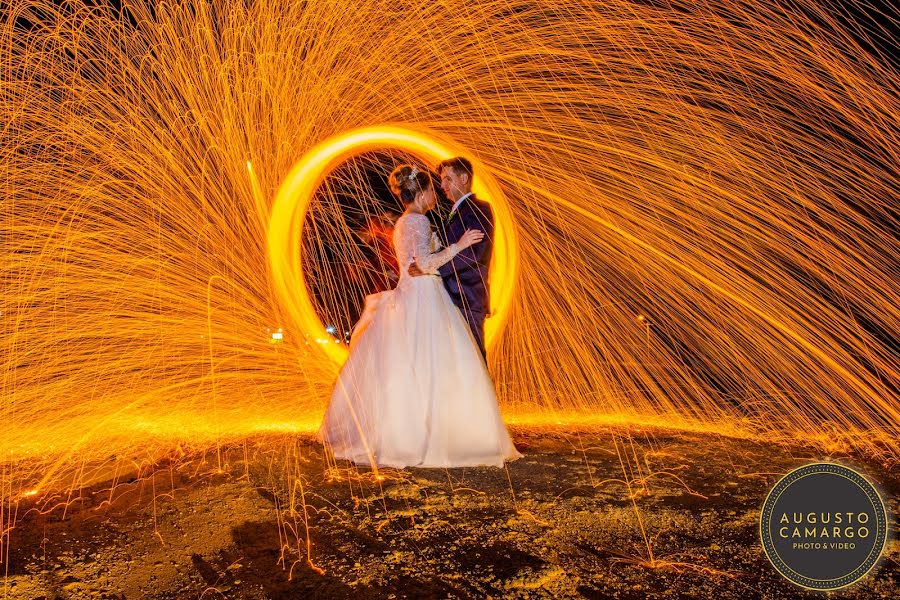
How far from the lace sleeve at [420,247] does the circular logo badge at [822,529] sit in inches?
111

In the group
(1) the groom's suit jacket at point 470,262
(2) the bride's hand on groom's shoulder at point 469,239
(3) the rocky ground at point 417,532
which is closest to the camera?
(3) the rocky ground at point 417,532

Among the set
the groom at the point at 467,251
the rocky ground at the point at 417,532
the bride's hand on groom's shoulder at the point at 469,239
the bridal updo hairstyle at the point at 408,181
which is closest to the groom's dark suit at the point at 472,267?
the groom at the point at 467,251

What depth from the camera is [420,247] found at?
5.07m

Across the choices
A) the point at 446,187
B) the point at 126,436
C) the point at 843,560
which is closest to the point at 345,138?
the point at 446,187

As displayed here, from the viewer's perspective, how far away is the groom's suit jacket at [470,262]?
5238 mm

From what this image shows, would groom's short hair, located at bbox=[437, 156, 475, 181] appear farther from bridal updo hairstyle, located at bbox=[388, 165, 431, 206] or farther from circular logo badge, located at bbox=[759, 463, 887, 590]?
circular logo badge, located at bbox=[759, 463, 887, 590]

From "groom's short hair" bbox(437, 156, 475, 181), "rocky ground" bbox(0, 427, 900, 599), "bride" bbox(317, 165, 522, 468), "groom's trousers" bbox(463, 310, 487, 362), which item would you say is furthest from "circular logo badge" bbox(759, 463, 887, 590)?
"groom's short hair" bbox(437, 156, 475, 181)

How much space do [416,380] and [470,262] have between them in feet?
3.77

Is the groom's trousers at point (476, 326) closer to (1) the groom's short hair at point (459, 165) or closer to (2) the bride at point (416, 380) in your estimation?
(2) the bride at point (416, 380)

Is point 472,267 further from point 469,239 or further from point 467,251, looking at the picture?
point 469,239

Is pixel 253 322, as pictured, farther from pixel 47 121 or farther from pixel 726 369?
pixel 726 369

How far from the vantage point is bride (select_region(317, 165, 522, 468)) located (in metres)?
4.70

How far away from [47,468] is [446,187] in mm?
3813

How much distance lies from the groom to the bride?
196 millimetres
